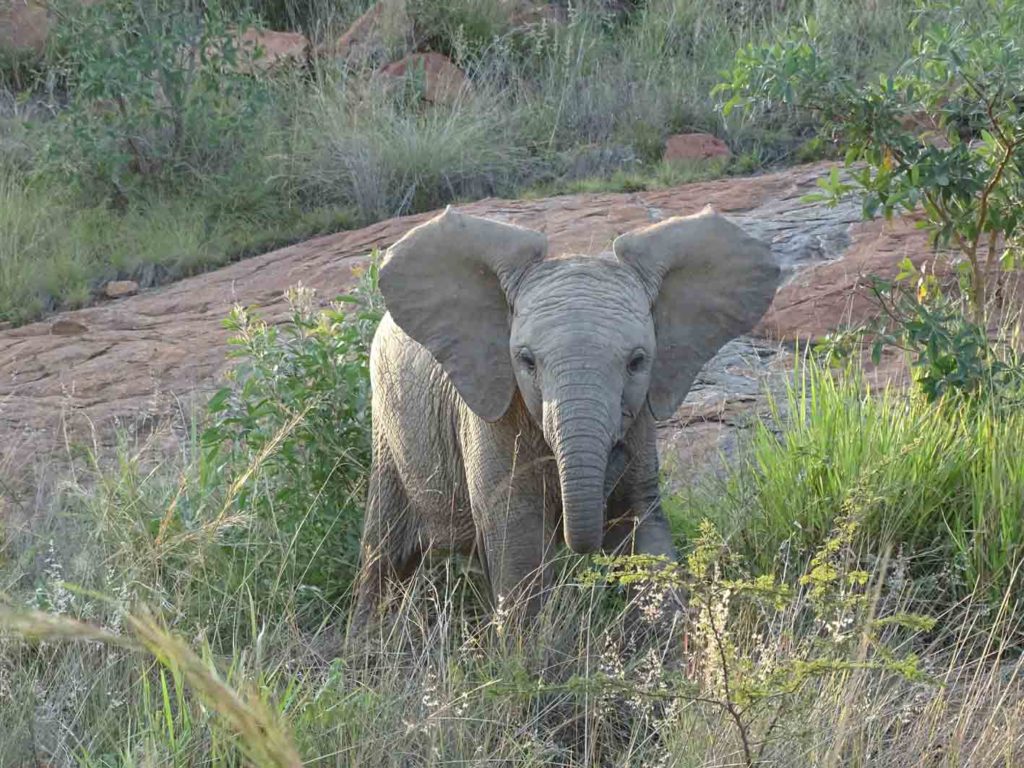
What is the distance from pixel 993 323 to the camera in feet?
23.1

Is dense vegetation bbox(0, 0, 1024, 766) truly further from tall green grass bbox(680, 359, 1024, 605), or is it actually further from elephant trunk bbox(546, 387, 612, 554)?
elephant trunk bbox(546, 387, 612, 554)

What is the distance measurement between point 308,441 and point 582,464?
1.97m

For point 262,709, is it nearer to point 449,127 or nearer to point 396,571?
point 396,571

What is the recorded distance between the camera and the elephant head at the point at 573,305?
444cm

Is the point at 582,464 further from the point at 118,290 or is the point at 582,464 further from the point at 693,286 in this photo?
the point at 118,290

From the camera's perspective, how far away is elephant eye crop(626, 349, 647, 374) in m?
4.46

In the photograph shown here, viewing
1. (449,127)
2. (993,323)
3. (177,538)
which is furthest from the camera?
(449,127)

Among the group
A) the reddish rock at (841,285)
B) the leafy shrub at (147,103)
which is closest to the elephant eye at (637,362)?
the reddish rock at (841,285)

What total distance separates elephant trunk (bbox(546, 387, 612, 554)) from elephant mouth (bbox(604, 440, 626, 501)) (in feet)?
1.53

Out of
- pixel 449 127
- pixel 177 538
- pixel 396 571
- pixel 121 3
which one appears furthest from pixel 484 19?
pixel 177 538

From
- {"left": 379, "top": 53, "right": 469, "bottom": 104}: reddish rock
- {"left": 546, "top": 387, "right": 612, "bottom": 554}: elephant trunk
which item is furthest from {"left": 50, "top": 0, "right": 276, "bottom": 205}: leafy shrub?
{"left": 546, "top": 387, "right": 612, "bottom": 554}: elephant trunk

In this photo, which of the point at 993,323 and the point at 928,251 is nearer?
the point at 993,323

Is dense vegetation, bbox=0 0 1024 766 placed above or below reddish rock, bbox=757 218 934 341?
above

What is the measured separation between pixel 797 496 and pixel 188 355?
4.31 m
